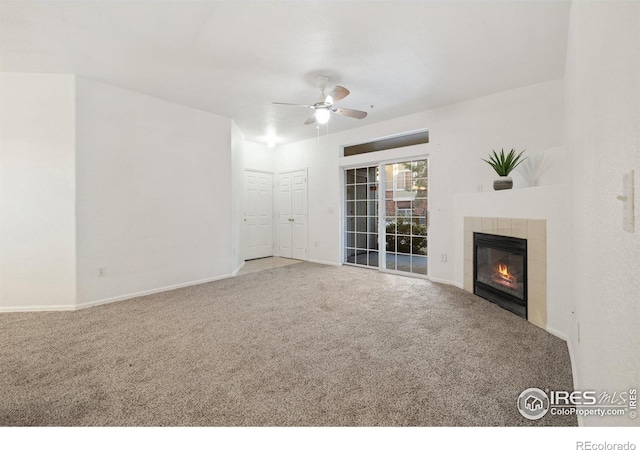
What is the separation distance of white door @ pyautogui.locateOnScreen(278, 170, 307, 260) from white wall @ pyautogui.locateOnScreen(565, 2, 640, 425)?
5282mm

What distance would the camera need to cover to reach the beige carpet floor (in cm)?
161

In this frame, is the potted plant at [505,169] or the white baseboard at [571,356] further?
the potted plant at [505,169]

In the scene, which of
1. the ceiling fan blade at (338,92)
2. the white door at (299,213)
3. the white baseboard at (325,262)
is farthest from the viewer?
the white door at (299,213)

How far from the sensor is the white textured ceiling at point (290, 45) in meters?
2.25

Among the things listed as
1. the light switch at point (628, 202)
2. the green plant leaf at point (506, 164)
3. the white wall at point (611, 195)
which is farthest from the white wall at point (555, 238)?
the light switch at point (628, 202)

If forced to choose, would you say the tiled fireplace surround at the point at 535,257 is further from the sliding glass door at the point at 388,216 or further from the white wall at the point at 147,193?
the white wall at the point at 147,193

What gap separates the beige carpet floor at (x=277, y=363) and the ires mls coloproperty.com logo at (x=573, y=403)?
62 millimetres

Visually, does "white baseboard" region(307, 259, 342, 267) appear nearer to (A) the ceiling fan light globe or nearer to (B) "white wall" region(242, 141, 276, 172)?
(B) "white wall" region(242, 141, 276, 172)

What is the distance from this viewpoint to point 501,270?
339 cm

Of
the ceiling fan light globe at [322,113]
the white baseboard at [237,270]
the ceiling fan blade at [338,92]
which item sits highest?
the ceiling fan blade at [338,92]

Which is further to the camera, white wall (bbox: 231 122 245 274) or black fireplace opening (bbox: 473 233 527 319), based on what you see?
white wall (bbox: 231 122 245 274)

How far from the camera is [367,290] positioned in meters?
4.10

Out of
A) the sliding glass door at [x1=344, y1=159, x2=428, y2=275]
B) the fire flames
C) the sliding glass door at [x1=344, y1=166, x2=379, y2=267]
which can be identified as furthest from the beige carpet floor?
the sliding glass door at [x1=344, y1=166, x2=379, y2=267]

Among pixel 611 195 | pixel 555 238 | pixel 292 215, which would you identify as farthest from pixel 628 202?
pixel 292 215
